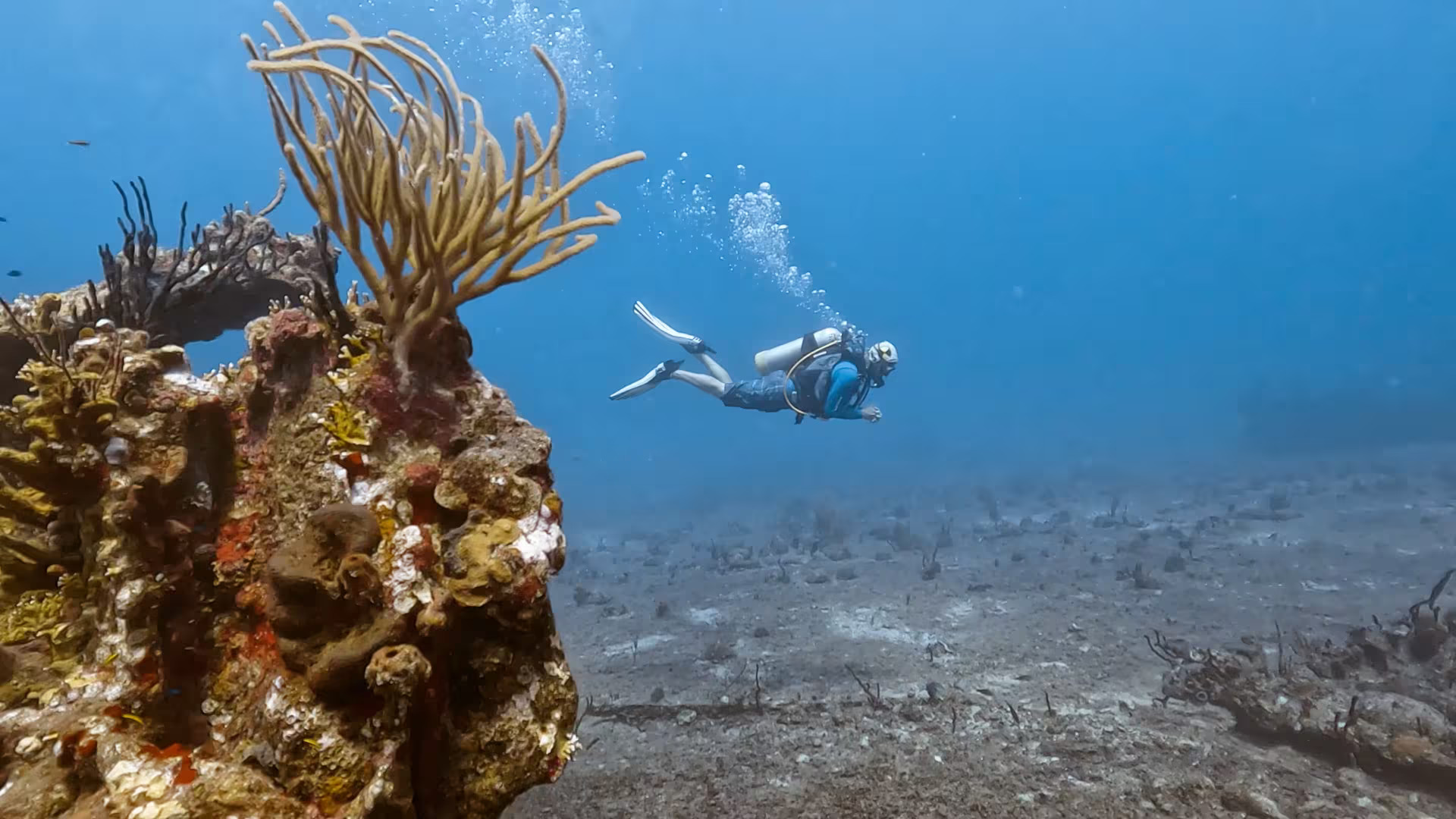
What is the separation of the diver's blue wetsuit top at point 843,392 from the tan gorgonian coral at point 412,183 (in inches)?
333

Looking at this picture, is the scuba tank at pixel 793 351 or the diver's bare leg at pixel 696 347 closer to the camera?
the scuba tank at pixel 793 351

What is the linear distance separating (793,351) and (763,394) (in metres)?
1.52

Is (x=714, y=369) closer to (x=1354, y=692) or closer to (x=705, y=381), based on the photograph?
(x=705, y=381)

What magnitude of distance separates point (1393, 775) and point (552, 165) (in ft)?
25.1

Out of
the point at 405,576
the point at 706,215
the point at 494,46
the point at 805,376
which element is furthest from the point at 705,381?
the point at 706,215

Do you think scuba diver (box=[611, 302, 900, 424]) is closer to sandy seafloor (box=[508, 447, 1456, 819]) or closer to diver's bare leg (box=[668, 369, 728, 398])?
diver's bare leg (box=[668, 369, 728, 398])

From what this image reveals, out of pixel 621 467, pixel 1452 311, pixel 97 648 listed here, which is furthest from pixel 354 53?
pixel 1452 311

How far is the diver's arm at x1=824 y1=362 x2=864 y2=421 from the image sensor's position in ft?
35.8

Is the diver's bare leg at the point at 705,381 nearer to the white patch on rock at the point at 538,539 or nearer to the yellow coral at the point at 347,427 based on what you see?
the yellow coral at the point at 347,427

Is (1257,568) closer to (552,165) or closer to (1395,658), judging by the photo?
(1395,658)

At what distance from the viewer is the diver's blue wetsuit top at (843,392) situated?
10906mm

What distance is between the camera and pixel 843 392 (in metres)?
11.0

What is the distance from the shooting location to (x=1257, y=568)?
12.7 m

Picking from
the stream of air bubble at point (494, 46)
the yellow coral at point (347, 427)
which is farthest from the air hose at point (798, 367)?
the stream of air bubble at point (494, 46)
